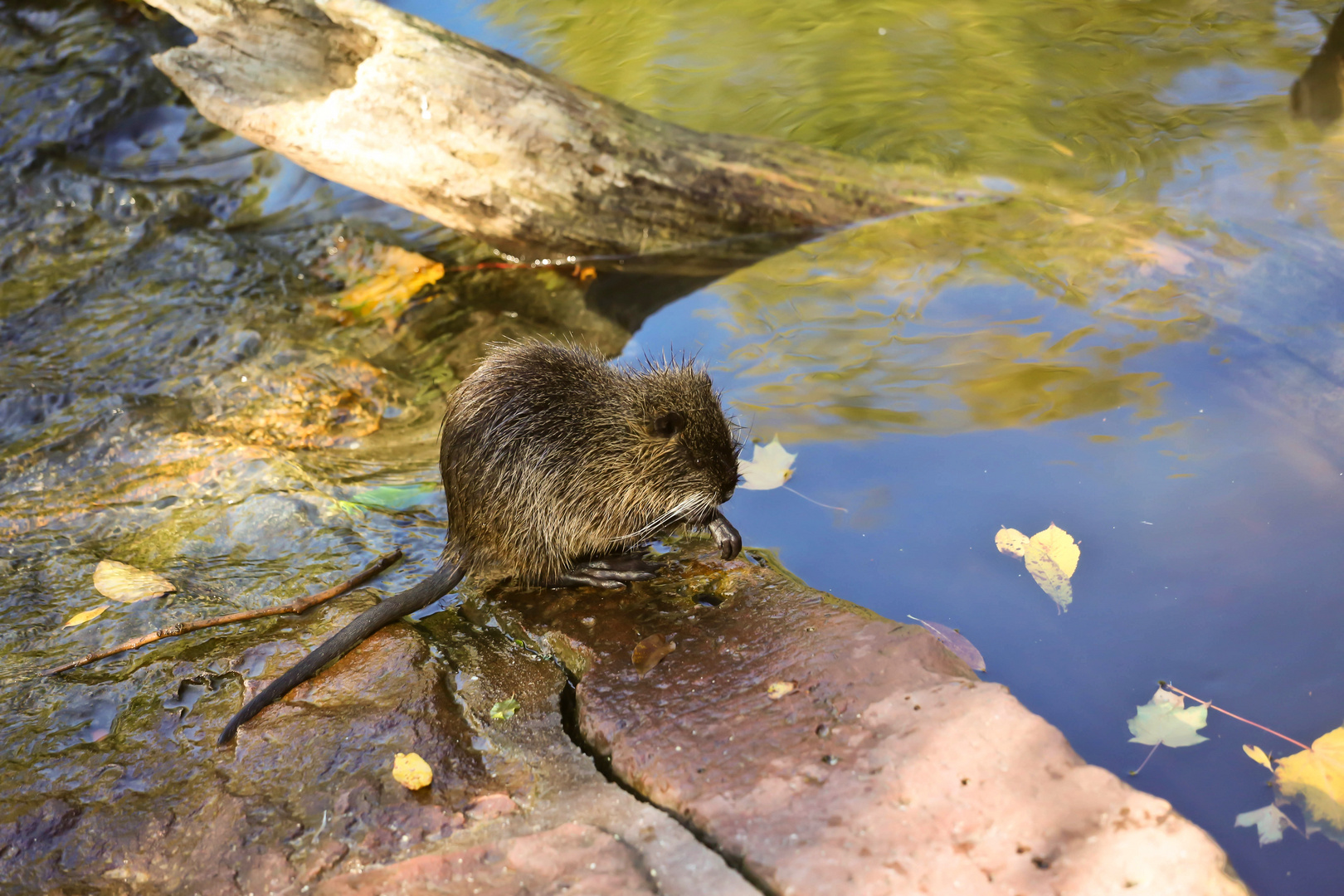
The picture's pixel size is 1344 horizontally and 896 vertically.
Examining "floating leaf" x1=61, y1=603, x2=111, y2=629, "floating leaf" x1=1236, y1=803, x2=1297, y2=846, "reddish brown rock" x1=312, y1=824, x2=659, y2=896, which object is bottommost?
"floating leaf" x1=61, y1=603, x2=111, y2=629

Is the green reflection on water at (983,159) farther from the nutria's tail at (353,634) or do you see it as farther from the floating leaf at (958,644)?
the nutria's tail at (353,634)

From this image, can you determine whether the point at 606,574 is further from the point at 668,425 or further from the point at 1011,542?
the point at 1011,542

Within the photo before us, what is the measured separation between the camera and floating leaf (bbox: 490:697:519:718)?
7.84ft

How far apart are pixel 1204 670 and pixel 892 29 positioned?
544 centimetres

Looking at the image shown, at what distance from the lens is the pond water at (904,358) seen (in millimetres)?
2582

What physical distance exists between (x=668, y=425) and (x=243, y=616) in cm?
144

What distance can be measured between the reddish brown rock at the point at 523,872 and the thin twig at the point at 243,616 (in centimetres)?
109

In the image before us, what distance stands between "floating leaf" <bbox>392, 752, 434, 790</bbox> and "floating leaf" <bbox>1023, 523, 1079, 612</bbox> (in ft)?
5.92

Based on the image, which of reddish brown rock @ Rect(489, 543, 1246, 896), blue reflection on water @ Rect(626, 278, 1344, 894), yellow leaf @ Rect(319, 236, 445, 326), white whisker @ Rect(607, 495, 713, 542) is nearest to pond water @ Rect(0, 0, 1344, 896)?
blue reflection on water @ Rect(626, 278, 1344, 894)

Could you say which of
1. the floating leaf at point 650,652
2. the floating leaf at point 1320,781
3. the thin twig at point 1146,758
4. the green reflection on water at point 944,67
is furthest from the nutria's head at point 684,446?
the green reflection on water at point 944,67

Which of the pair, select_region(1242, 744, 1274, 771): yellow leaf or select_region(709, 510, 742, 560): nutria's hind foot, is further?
select_region(709, 510, 742, 560): nutria's hind foot

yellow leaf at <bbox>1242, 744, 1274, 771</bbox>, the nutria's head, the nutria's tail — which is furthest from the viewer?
the nutria's head

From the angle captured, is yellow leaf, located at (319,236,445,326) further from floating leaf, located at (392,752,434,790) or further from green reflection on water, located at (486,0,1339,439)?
floating leaf, located at (392,752,434,790)

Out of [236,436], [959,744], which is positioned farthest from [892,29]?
[959,744]
